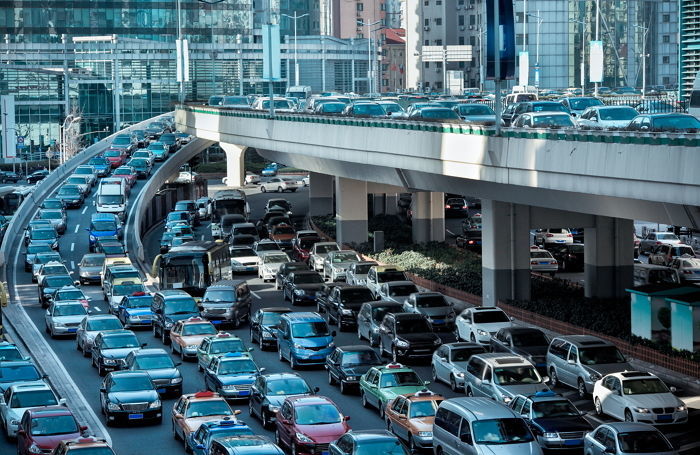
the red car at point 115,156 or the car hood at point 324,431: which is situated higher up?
the red car at point 115,156

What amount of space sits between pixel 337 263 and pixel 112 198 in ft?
77.6

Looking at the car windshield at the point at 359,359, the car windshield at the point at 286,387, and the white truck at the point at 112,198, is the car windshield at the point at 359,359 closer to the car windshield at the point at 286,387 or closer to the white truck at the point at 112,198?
the car windshield at the point at 286,387

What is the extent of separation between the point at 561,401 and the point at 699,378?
6.54 m

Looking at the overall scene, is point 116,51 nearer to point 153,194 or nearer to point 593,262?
point 153,194

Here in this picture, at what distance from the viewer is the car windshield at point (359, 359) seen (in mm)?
35250

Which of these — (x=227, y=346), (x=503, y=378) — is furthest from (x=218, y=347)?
(x=503, y=378)

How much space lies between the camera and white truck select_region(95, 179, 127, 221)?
3004 inches

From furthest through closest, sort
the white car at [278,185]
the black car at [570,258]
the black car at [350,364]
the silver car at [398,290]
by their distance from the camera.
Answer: the white car at [278,185]
the black car at [570,258]
the silver car at [398,290]
the black car at [350,364]

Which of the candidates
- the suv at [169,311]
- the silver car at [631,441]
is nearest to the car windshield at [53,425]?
the silver car at [631,441]

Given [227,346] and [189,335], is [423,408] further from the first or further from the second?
[189,335]

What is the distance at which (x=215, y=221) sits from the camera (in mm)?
80562

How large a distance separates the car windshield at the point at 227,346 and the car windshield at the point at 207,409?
7269mm

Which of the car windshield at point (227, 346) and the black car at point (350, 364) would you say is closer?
the black car at point (350, 364)

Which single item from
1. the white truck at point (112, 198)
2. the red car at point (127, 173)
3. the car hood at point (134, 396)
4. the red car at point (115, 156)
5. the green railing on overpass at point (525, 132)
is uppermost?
the green railing on overpass at point (525, 132)
